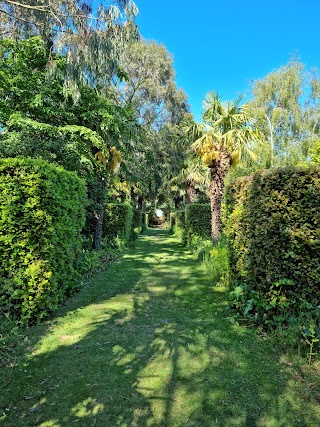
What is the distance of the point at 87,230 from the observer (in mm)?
10633

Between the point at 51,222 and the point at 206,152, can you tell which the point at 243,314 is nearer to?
the point at 51,222

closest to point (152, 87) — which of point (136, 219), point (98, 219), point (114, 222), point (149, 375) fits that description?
point (136, 219)

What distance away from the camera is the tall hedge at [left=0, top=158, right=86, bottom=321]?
12.9ft

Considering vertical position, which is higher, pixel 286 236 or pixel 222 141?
pixel 222 141

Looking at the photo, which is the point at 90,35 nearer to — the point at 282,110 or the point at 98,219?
the point at 98,219

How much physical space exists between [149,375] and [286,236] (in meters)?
2.34

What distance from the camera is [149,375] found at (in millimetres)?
2824

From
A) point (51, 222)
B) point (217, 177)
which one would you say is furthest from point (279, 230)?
point (217, 177)

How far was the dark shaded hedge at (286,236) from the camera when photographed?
359 cm

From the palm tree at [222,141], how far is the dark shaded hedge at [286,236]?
5.68m

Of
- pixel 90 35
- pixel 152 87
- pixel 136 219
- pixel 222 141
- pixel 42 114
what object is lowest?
pixel 136 219

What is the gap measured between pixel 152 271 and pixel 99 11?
6168 mm

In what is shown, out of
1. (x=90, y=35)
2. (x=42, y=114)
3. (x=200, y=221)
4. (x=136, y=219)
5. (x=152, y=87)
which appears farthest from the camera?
(x=152, y=87)

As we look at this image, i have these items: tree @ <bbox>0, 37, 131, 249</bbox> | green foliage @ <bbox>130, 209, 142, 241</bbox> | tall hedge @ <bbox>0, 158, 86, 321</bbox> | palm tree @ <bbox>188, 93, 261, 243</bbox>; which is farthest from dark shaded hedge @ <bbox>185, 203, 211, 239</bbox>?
tall hedge @ <bbox>0, 158, 86, 321</bbox>
